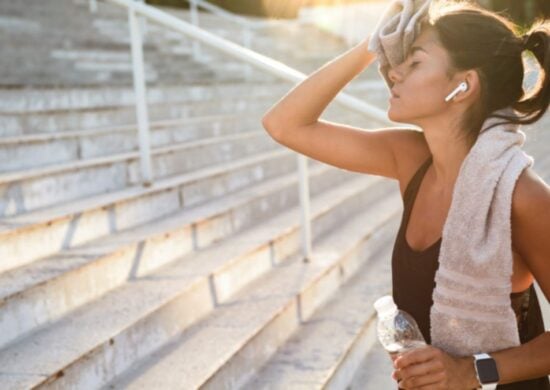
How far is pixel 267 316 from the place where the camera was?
2881mm

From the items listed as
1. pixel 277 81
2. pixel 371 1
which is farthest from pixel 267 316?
pixel 371 1

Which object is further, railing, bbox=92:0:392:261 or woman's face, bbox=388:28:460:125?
railing, bbox=92:0:392:261

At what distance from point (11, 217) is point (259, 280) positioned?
3.86 feet

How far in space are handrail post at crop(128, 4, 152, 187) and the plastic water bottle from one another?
2.39 metres

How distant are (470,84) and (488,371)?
1.88ft

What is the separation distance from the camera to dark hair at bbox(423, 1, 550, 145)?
1401 mm

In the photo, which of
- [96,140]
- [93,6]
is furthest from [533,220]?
[93,6]

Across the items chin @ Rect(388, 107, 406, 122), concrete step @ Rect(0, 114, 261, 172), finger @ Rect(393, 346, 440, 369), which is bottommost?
finger @ Rect(393, 346, 440, 369)

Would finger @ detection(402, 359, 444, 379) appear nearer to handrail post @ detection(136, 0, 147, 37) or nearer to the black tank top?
the black tank top

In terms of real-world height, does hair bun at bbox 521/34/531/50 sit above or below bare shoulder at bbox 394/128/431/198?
above

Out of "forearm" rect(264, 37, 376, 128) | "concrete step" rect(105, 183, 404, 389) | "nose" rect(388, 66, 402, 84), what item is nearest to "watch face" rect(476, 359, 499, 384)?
"nose" rect(388, 66, 402, 84)

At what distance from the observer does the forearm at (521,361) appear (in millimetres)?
1353

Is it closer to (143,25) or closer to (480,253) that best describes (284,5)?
(143,25)

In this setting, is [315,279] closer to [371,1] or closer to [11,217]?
[11,217]
